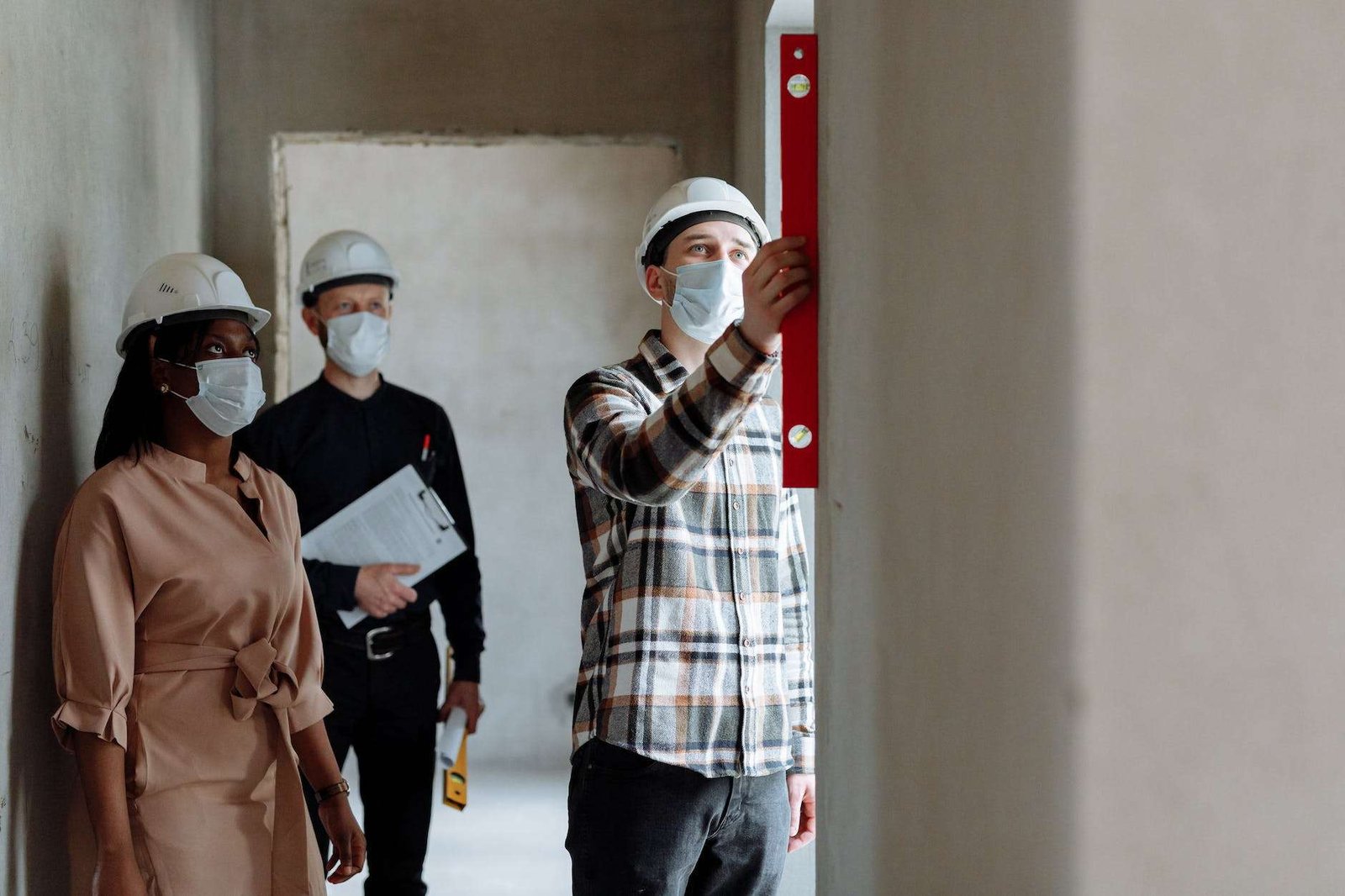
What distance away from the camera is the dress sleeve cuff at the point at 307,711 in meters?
1.94

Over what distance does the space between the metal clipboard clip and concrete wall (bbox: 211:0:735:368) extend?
132 centimetres

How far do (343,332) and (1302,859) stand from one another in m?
2.51

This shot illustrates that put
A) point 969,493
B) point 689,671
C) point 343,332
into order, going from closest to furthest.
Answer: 1. point 969,493
2. point 689,671
3. point 343,332

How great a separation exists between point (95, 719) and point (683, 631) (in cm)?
85

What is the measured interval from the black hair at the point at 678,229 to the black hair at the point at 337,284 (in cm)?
139

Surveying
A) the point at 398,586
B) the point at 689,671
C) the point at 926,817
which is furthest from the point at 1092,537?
A: the point at 398,586

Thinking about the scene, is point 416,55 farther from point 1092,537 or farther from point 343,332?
point 1092,537

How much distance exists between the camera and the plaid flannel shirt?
1.43 metres

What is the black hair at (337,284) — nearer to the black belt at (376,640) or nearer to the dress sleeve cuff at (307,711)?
the black belt at (376,640)

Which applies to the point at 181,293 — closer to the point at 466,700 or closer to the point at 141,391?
the point at 141,391

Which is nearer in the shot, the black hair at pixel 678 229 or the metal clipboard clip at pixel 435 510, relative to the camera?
the black hair at pixel 678 229

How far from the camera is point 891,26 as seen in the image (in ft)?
2.87

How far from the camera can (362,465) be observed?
2645mm

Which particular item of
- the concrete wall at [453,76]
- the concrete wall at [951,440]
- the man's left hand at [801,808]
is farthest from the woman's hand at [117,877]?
the concrete wall at [453,76]
